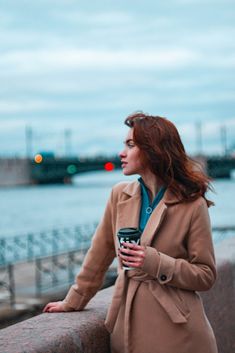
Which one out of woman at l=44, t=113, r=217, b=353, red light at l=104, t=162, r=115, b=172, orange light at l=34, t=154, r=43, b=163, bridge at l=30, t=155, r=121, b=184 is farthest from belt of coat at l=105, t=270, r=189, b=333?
orange light at l=34, t=154, r=43, b=163

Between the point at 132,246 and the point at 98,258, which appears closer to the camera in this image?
the point at 132,246

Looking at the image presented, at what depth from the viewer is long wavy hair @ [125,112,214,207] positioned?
3.00 metres

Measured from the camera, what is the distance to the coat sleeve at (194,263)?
2.90 metres

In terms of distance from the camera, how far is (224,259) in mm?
4801

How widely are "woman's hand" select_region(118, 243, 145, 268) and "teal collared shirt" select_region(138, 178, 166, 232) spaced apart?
0.56 ft

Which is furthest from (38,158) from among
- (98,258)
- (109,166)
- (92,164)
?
(98,258)

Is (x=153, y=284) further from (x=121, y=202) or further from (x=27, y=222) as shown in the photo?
(x=27, y=222)

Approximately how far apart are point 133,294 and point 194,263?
0.25 meters

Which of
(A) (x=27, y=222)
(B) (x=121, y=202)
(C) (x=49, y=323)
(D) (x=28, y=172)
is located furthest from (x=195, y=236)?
(D) (x=28, y=172)

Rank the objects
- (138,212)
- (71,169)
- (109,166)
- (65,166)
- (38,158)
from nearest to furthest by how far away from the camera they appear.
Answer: (138,212), (109,166), (71,169), (65,166), (38,158)

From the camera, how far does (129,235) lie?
9.17 feet

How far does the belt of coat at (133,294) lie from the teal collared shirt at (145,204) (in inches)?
7.1

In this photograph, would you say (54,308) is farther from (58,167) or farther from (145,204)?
(58,167)

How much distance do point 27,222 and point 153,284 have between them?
73077 millimetres
